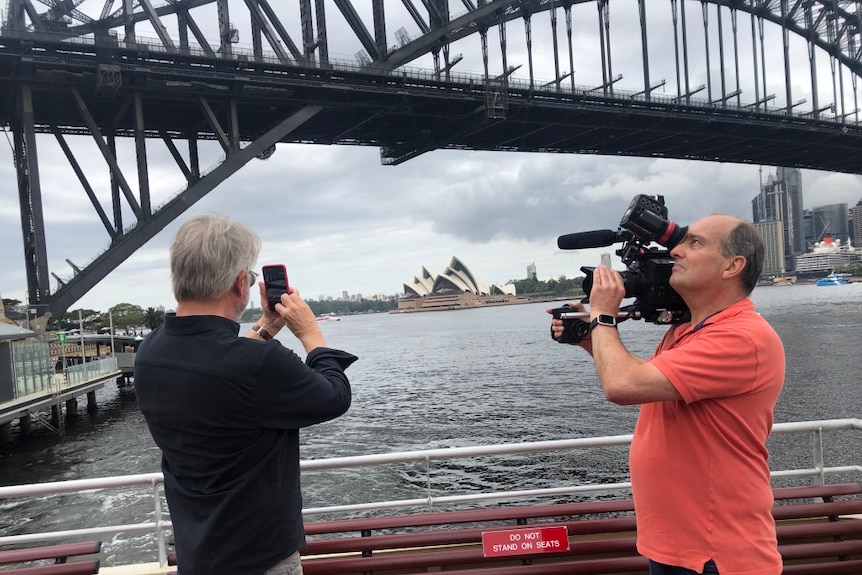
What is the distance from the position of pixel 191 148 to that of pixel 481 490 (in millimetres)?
24118

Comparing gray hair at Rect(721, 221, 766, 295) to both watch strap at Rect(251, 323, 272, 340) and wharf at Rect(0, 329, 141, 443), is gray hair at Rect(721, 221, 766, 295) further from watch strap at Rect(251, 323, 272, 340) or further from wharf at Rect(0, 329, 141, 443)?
wharf at Rect(0, 329, 141, 443)

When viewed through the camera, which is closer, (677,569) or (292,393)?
(292,393)

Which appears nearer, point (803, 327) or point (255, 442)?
point (255, 442)

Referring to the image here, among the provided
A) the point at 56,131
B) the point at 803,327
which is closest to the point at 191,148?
the point at 56,131

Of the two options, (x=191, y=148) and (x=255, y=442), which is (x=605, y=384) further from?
(x=191, y=148)

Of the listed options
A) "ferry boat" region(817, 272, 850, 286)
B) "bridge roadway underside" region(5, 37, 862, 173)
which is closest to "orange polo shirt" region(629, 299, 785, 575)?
"bridge roadway underside" region(5, 37, 862, 173)

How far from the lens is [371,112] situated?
104ft

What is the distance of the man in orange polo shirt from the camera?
147 centimetres

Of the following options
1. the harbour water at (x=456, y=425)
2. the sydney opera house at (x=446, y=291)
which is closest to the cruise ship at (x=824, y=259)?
the sydney opera house at (x=446, y=291)

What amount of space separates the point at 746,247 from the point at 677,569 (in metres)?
0.81

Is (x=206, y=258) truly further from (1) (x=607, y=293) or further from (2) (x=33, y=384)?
(2) (x=33, y=384)

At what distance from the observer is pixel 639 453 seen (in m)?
1.67

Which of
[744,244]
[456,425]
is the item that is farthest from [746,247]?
[456,425]

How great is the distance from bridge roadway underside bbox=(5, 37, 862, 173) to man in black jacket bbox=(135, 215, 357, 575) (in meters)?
24.4
